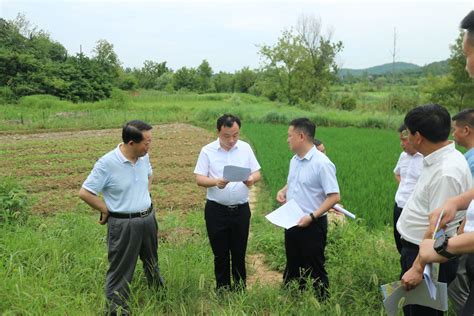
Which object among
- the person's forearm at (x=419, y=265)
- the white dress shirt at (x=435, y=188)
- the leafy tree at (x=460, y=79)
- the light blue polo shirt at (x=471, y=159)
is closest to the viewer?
the person's forearm at (x=419, y=265)

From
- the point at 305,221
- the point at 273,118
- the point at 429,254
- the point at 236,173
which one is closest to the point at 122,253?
the point at 236,173

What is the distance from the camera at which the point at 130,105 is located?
27422 millimetres

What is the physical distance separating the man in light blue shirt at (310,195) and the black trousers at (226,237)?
461 millimetres

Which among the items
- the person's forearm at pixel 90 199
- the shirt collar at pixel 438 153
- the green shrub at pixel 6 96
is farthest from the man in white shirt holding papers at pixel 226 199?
the green shrub at pixel 6 96

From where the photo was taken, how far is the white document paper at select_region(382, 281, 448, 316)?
2.07 metres

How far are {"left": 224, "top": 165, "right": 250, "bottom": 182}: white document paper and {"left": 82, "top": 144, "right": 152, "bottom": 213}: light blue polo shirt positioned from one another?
716mm

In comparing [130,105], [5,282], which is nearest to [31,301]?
[5,282]

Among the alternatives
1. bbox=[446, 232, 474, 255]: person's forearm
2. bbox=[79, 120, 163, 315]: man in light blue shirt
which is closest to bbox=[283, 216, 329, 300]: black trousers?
bbox=[79, 120, 163, 315]: man in light blue shirt

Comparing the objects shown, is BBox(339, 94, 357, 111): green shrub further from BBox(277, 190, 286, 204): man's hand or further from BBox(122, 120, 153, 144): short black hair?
BBox(122, 120, 153, 144): short black hair

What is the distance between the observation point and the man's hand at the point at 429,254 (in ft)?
5.86

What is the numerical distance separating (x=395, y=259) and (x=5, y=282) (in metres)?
3.34

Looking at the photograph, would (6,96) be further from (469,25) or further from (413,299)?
(469,25)

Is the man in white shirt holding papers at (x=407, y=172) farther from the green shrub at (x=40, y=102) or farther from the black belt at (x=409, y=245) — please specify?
the green shrub at (x=40, y=102)

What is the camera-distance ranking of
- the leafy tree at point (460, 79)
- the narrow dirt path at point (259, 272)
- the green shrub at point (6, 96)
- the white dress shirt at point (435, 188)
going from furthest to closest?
the green shrub at point (6, 96) → the leafy tree at point (460, 79) → the narrow dirt path at point (259, 272) → the white dress shirt at point (435, 188)
